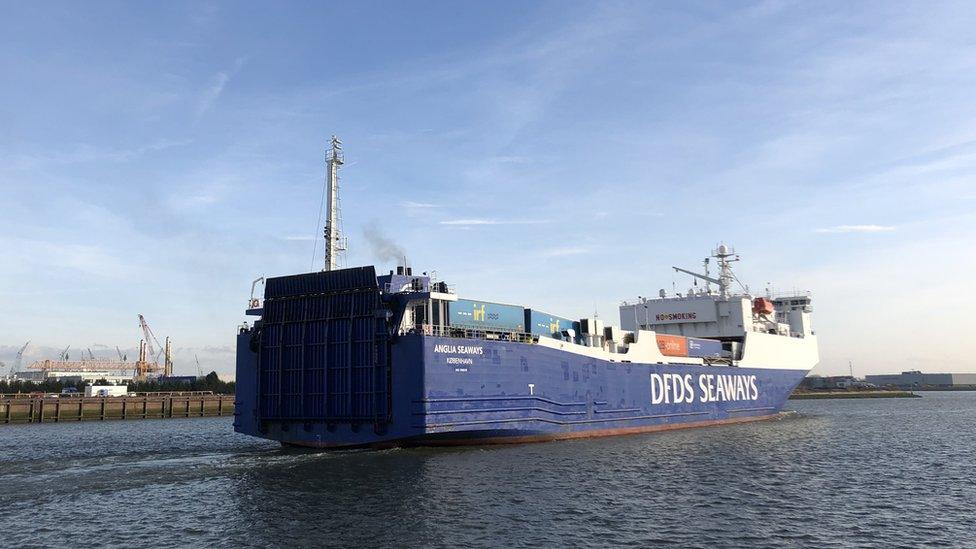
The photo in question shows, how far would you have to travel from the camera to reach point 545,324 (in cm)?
3919

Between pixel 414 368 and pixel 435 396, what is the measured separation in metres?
1.58

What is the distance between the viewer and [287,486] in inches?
965

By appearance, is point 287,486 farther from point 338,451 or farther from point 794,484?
point 794,484

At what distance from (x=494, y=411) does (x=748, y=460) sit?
476 inches

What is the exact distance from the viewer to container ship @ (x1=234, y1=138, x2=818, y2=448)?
31.7m

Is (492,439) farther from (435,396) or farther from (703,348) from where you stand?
(703,348)

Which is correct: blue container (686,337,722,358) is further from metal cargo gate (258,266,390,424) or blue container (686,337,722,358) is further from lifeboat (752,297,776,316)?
metal cargo gate (258,266,390,424)

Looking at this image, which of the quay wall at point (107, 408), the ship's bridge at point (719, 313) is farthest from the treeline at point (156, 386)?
the ship's bridge at point (719, 313)

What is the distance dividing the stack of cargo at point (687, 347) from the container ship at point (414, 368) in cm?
343

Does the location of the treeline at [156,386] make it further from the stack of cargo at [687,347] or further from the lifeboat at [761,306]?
the lifeboat at [761,306]

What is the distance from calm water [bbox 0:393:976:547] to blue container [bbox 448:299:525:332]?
20.4ft

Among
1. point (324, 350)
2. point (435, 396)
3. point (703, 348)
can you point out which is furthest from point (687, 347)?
point (324, 350)

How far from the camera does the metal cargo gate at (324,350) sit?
106ft

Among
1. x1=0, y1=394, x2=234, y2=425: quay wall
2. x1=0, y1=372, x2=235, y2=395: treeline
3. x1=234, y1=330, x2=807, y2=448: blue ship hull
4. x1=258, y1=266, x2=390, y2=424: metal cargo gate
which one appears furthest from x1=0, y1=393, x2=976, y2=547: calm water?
x1=0, y1=372, x2=235, y2=395: treeline
